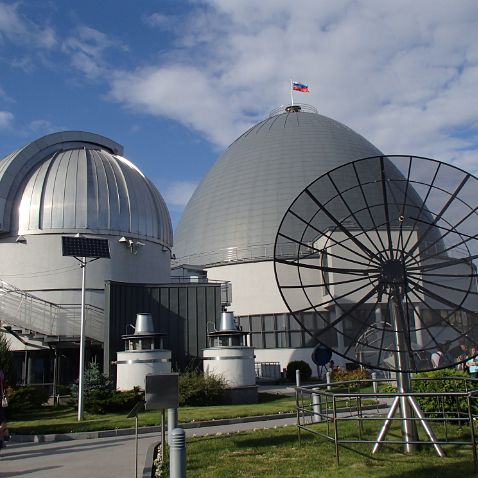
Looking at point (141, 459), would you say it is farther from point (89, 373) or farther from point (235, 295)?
point (235, 295)

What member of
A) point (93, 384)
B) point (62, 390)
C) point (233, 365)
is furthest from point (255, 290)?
point (93, 384)

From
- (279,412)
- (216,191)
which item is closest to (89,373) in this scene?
(279,412)

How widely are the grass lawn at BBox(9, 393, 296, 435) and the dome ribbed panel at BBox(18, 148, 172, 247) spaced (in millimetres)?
11621

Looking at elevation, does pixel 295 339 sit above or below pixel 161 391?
above

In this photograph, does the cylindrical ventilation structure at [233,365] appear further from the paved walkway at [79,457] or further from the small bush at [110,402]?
the paved walkway at [79,457]

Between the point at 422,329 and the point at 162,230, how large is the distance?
25022mm

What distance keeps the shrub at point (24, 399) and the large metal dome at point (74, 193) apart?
1096 cm

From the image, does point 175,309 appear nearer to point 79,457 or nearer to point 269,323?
point 79,457

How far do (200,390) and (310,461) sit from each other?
12.8 metres

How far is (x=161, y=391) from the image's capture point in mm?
9258

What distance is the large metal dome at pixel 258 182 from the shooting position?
175 feet

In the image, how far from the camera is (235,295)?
47438 mm

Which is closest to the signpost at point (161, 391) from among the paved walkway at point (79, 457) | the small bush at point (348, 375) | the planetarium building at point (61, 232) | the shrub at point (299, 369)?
the paved walkway at point (79, 457)

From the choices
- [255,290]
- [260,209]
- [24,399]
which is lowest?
[24,399]
